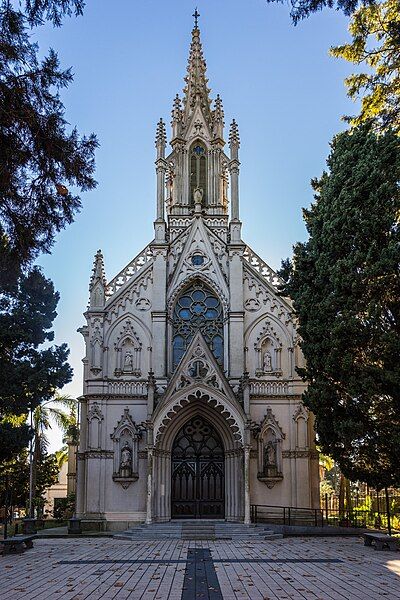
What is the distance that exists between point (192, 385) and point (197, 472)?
417cm

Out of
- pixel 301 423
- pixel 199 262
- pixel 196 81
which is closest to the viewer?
pixel 301 423

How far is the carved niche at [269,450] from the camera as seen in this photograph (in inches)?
1206

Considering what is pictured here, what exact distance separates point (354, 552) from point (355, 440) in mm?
3555

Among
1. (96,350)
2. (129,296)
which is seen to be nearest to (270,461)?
(96,350)

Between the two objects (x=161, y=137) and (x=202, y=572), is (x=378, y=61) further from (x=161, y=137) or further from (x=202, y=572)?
(x=161, y=137)

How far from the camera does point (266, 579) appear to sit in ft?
46.9

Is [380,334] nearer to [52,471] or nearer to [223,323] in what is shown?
[223,323]

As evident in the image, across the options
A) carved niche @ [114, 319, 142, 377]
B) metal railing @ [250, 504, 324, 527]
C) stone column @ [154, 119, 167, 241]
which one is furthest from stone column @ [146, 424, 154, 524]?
stone column @ [154, 119, 167, 241]

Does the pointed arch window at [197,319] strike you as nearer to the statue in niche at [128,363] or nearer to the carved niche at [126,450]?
the statue in niche at [128,363]

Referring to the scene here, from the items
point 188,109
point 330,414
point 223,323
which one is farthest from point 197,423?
point 188,109

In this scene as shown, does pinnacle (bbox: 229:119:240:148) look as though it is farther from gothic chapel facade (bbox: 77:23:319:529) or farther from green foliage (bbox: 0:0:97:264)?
green foliage (bbox: 0:0:97:264)

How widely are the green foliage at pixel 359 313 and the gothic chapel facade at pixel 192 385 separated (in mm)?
7266

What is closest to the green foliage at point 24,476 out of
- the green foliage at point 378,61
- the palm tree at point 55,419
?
the palm tree at point 55,419

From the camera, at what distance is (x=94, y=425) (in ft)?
103
